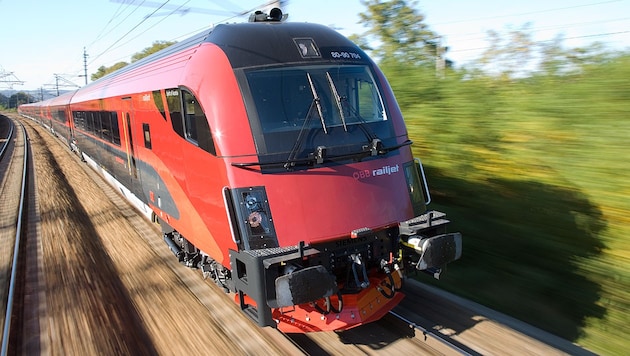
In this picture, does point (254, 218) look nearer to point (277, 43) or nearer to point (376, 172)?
point (376, 172)

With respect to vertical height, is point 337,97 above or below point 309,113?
above

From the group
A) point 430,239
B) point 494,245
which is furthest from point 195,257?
point 494,245

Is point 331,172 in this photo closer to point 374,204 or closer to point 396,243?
point 374,204

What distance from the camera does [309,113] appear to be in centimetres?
472

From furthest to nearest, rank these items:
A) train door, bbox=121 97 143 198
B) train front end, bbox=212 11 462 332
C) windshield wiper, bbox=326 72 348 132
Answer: train door, bbox=121 97 143 198, windshield wiper, bbox=326 72 348 132, train front end, bbox=212 11 462 332

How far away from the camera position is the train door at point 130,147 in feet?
25.0

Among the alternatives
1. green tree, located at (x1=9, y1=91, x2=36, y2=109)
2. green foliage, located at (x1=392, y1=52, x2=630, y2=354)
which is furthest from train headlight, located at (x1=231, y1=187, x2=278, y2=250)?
green tree, located at (x1=9, y1=91, x2=36, y2=109)

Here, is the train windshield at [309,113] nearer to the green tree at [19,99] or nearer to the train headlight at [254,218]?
the train headlight at [254,218]

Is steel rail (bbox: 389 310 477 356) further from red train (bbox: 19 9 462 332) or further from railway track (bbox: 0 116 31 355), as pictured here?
railway track (bbox: 0 116 31 355)

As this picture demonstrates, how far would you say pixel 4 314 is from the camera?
18.6 feet

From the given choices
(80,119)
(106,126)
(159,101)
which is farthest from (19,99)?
(159,101)

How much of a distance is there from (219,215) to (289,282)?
3.58 ft

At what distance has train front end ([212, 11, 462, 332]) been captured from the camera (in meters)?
4.24

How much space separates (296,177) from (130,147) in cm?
464
